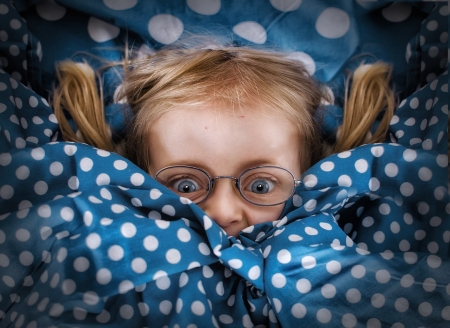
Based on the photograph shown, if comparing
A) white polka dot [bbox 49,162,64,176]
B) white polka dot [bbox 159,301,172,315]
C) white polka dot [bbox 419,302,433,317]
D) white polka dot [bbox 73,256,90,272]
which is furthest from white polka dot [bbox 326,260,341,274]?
white polka dot [bbox 49,162,64,176]

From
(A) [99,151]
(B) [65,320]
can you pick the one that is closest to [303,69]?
(A) [99,151]

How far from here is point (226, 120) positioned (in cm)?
83

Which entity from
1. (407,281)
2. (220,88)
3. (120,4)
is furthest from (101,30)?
(407,281)

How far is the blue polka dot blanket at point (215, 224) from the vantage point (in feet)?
2.24

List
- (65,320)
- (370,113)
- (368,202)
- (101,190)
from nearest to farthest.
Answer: (65,320), (101,190), (368,202), (370,113)

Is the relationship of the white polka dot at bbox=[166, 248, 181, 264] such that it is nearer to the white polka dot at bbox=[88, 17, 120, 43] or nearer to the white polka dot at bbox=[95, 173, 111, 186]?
the white polka dot at bbox=[95, 173, 111, 186]

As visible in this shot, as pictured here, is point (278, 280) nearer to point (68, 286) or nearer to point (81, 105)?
point (68, 286)

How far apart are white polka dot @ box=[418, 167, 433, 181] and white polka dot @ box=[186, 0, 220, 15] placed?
49 cm

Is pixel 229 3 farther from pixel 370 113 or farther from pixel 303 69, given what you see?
pixel 370 113

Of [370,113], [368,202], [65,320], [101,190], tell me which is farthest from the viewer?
[370,113]

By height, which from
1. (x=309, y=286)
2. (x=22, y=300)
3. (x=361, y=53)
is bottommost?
(x=22, y=300)

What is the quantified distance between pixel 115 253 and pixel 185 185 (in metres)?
0.19

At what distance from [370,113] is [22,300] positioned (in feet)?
2.27

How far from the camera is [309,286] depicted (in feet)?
2.28
